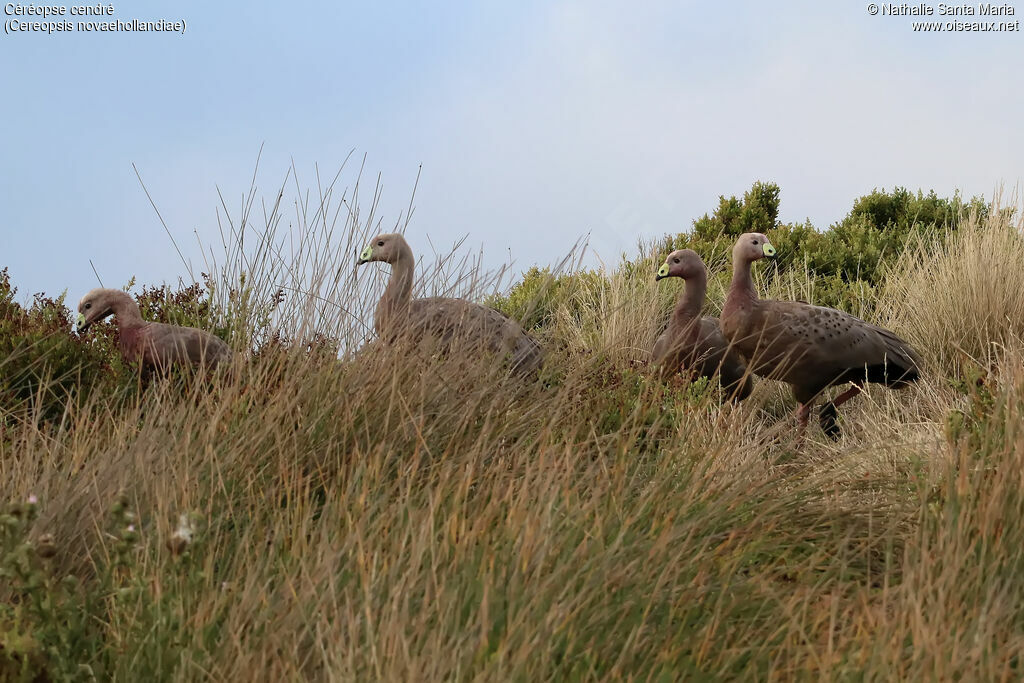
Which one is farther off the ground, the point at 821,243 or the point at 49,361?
the point at 821,243

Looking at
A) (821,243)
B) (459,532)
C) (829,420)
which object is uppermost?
(821,243)

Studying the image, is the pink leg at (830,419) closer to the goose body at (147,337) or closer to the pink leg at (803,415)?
the pink leg at (803,415)

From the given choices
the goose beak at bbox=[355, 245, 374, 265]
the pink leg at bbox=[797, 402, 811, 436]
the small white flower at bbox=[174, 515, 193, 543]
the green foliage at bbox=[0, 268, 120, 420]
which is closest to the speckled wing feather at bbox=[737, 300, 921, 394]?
the pink leg at bbox=[797, 402, 811, 436]

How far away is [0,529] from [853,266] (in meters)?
12.1

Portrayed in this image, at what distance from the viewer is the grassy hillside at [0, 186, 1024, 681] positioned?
264 cm

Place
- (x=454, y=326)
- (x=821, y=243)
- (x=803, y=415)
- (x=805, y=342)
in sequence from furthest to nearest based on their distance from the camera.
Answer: (x=821, y=243), (x=803, y=415), (x=805, y=342), (x=454, y=326)

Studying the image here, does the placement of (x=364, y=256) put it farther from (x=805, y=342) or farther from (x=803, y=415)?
(x=803, y=415)

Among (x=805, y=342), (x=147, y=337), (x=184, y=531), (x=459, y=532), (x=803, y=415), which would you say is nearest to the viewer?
(x=184, y=531)

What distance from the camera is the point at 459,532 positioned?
3.28m

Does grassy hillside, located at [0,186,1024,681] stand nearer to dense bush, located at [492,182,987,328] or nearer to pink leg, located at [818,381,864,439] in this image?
pink leg, located at [818,381,864,439]

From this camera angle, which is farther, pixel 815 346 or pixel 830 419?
pixel 830 419

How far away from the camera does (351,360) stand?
474 cm

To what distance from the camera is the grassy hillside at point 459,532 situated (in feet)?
8.68

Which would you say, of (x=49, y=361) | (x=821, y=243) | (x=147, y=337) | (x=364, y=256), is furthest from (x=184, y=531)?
(x=821, y=243)
